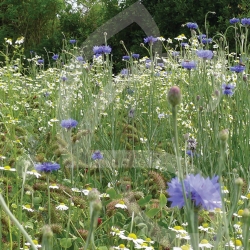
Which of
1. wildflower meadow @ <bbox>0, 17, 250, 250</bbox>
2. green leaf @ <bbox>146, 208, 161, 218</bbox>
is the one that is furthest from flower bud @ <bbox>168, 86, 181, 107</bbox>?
green leaf @ <bbox>146, 208, 161, 218</bbox>

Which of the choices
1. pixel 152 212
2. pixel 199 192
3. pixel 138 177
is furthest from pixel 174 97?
pixel 138 177

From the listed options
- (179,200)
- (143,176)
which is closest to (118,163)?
(143,176)

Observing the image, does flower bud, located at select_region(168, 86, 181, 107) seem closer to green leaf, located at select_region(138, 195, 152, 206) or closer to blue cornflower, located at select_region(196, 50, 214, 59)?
green leaf, located at select_region(138, 195, 152, 206)

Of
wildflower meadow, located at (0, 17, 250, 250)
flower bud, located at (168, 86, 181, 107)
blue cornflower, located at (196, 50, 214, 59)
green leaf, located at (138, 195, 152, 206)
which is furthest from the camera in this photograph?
blue cornflower, located at (196, 50, 214, 59)

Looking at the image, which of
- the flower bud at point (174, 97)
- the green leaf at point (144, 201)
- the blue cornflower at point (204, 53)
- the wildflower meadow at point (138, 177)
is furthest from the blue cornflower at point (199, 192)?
the blue cornflower at point (204, 53)

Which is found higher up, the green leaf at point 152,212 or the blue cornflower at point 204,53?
the blue cornflower at point 204,53

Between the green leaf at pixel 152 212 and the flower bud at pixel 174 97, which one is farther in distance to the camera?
the green leaf at pixel 152 212

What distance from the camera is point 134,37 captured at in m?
7.04

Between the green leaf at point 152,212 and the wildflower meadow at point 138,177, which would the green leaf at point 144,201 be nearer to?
the wildflower meadow at point 138,177

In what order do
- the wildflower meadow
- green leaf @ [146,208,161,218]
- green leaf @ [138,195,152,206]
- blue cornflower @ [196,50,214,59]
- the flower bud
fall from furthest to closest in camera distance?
blue cornflower @ [196,50,214,59]
green leaf @ [138,195,152,206]
green leaf @ [146,208,161,218]
the wildflower meadow
the flower bud

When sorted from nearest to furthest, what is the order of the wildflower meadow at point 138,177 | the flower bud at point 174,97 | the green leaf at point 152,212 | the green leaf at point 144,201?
the flower bud at point 174,97
the wildflower meadow at point 138,177
the green leaf at point 152,212
the green leaf at point 144,201

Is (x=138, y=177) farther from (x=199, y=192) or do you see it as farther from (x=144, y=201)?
(x=199, y=192)

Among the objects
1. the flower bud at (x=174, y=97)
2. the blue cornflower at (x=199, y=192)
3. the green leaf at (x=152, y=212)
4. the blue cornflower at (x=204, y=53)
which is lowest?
the green leaf at (x=152, y=212)

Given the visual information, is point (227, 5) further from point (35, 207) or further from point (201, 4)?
point (35, 207)
